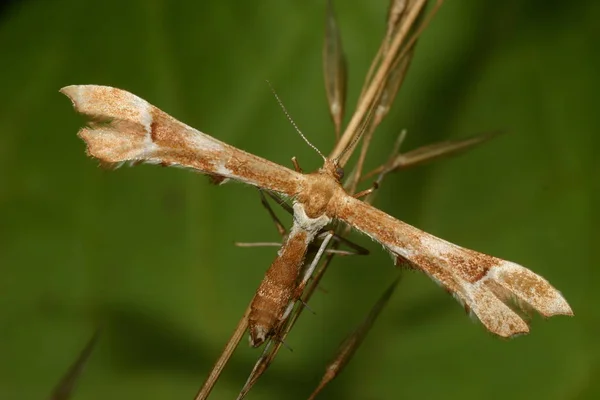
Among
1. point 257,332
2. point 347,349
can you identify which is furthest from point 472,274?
point 257,332

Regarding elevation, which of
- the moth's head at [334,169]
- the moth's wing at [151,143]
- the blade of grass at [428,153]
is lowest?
the moth's wing at [151,143]

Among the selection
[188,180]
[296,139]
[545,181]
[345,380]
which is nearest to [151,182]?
[188,180]

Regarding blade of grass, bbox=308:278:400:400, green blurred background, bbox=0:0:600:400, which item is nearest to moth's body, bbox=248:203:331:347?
blade of grass, bbox=308:278:400:400

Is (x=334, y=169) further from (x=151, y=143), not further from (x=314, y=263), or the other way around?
(x=151, y=143)

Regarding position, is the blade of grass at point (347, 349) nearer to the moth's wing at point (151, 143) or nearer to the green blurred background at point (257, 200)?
the moth's wing at point (151, 143)

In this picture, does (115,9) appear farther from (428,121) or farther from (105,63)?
(428,121)

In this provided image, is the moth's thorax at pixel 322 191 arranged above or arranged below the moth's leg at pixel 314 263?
above

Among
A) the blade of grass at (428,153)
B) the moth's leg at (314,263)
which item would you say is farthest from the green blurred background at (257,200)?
the moth's leg at (314,263)
